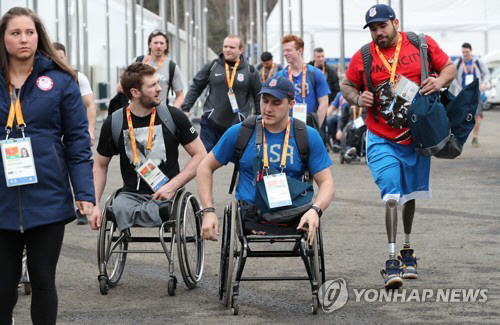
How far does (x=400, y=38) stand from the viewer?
7930mm

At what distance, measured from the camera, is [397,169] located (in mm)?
7941

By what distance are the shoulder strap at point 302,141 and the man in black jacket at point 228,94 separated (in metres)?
5.01

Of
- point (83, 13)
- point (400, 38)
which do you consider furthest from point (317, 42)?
point (400, 38)

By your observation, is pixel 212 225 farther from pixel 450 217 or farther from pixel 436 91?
pixel 450 217

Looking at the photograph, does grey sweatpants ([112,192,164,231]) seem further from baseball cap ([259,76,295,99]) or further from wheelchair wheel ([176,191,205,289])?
baseball cap ([259,76,295,99])

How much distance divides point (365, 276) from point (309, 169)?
4.29 feet

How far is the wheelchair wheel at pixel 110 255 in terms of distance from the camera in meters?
7.38

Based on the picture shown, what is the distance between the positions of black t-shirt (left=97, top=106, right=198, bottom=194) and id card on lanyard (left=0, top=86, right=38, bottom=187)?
2.53 metres

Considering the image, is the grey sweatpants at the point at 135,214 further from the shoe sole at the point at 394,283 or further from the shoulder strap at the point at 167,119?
the shoe sole at the point at 394,283

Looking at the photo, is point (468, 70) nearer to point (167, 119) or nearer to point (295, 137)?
point (167, 119)

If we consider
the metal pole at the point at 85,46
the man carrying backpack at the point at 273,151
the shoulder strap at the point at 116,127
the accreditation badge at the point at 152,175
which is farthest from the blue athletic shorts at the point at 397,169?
the metal pole at the point at 85,46

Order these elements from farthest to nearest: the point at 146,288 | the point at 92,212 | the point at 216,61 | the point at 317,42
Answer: the point at 317,42 → the point at 216,61 → the point at 146,288 → the point at 92,212

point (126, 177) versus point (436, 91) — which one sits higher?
point (436, 91)

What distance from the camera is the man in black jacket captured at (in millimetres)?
12137
